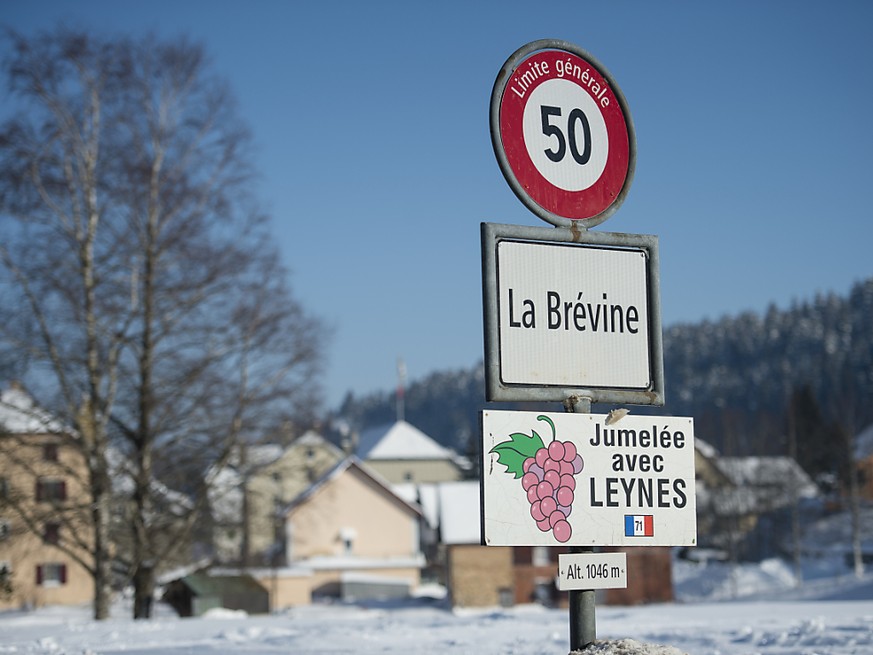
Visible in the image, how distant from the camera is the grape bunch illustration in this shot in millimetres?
3656

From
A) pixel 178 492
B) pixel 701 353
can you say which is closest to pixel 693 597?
pixel 178 492

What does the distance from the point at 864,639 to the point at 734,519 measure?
2364 inches

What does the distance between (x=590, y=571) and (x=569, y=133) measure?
1638 mm

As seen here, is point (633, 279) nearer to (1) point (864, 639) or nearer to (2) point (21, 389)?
(1) point (864, 639)

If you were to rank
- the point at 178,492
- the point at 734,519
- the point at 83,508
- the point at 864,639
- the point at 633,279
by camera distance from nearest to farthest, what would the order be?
the point at 633,279
the point at 864,639
the point at 83,508
the point at 178,492
the point at 734,519

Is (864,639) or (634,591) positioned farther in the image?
(634,591)

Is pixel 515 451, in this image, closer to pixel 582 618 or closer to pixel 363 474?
pixel 582 618

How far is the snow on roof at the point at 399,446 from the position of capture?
314 feet

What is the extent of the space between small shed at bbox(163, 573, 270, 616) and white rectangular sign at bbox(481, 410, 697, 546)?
30874 millimetres

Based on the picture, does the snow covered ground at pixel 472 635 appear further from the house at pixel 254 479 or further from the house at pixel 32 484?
the house at pixel 254 479

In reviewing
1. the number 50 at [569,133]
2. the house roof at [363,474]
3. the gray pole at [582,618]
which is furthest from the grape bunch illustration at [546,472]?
the house roof at [363,474]

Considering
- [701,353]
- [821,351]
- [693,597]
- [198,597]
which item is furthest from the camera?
[701,353]

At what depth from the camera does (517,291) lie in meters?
3.87

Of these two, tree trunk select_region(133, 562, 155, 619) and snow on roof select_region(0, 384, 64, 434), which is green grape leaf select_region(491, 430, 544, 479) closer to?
snow on roof select_region(0, 384, 64, 434)
